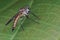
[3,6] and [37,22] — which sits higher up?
[3,6]

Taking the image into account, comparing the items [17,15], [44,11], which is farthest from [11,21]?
[44,11]

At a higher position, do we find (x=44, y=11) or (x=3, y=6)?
(x=3, y=6)

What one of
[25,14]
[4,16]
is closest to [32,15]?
[25,14]

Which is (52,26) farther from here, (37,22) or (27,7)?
(27,7)

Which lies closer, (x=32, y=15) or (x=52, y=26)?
(x=52, y=26)

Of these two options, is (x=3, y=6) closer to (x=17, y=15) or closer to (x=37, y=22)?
(x=17, y=15)

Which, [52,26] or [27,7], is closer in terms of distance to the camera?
[52,26]
